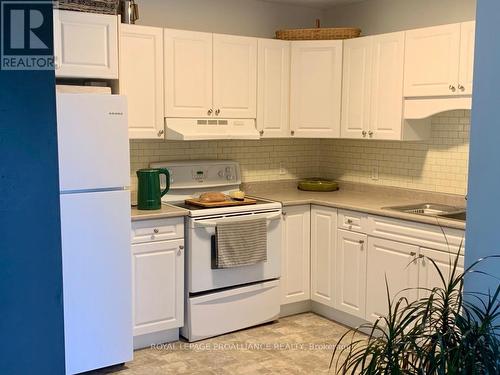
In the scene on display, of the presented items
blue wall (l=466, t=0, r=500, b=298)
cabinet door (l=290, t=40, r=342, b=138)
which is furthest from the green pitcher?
blue wall (l=466, t=0, r=500, b=298)

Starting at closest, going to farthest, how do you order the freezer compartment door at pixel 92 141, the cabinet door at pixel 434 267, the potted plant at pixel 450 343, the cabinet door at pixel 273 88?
the potted plant at pixel 450 343, the freezer compartment door at pixel 92 141, the cabinet door at pixel 434 267, the cabinet door at pixel 273 88

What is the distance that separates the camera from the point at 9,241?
5.59 feet

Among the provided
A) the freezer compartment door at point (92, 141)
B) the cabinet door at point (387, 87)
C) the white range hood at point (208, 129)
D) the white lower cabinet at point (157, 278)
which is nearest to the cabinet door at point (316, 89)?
the cabinet door at point (387, 87)

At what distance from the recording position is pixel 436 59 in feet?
12.4

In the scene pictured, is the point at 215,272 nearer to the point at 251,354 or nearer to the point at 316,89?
the point at 251,354

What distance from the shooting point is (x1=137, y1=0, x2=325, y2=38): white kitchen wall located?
4.24 m

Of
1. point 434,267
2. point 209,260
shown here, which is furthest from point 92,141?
point 434,267

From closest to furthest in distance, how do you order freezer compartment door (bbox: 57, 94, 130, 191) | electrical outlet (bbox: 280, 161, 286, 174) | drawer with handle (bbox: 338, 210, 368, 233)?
freezer compartment door (bbox: 57, 94, 130, 191), drawer with handle (bbox: 338, 210, 368, 233), electrical outlet (bbox: 280, 161, 286, 174)

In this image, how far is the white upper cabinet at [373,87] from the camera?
4.07 metres

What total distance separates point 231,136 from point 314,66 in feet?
3.18

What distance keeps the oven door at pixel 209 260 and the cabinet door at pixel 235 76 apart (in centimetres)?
85

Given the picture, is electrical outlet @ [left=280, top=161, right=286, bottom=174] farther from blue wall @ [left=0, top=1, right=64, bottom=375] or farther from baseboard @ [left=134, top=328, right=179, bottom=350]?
blue wall @ [left=0, top=1, right=64, bottom=375]

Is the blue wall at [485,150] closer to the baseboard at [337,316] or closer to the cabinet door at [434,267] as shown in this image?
the cabinet door at [434,267]

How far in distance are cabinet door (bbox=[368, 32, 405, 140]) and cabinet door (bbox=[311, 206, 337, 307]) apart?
2.41ft
